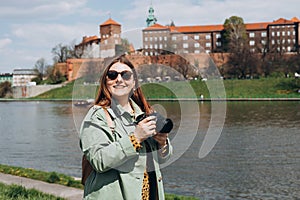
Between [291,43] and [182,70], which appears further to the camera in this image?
[291,43]

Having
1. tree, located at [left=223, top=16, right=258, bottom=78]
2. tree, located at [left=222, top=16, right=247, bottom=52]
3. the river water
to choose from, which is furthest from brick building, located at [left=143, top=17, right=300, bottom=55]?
the river water

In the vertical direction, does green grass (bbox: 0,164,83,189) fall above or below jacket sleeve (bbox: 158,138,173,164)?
below

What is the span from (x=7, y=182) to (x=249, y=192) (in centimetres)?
375

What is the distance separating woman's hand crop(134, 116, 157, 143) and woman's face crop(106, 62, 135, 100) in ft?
0.77

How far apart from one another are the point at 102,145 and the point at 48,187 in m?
4.00

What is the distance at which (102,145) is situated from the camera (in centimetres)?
189

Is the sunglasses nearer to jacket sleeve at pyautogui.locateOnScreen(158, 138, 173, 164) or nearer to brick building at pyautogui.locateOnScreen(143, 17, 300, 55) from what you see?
jacket sleeve at pyautogui.locateOnScreen(158, 138, 173, 164)

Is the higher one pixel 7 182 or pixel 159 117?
pixel 159 117

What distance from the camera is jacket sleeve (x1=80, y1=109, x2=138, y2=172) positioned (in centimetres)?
186

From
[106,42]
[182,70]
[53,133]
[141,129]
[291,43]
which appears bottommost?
[53,133]

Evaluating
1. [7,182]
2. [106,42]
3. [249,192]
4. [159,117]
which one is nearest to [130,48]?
[106,42]

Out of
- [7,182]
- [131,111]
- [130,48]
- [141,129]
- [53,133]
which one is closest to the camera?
[141,129]

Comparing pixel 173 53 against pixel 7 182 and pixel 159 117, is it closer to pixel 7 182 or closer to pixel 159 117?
pixel 159 117

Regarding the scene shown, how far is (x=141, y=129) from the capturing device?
6.14 ft
